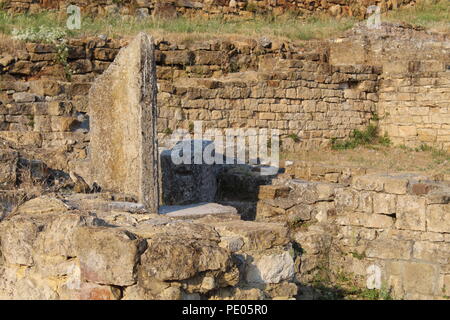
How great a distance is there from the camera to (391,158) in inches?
455

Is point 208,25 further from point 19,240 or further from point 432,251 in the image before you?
point 19,240

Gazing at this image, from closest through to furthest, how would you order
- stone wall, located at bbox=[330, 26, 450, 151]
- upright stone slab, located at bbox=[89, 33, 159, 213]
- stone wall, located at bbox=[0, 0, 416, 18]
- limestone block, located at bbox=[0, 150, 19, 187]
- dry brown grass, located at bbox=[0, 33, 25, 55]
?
limestone block, located at bbox=[0, 150, 19, 187], upright stone slab, located at bbox=[89, 33, 159, 213], dry brown grass, located at bbox=[0, 33, 25, 55], stone wall, located at bbox=[330, 26, 450, 151], stone wall, located at bbox=[0, 0, 416, 18]

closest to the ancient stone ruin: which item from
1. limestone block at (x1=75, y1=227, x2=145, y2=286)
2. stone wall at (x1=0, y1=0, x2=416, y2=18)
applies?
limestone block at (x1=75, y1=227, x2=145, y2=286)

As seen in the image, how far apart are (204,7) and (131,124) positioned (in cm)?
1167

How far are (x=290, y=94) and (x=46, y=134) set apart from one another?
4.81m

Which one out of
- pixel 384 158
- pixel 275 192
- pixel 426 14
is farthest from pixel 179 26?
pixel 426 14

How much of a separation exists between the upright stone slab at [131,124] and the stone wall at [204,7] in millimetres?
9454

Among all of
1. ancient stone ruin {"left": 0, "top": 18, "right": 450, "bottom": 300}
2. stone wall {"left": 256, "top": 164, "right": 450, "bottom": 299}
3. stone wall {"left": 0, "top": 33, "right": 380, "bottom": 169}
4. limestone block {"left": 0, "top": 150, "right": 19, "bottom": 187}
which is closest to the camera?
ancient stone ruin {"left": 0, "top": 18, "right": 450, "bottom": 300}

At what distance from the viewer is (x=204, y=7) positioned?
1681cm

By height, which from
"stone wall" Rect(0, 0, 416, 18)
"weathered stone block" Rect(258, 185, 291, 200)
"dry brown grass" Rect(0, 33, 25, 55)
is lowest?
"weathered stone block" Rect(258, 185, 291, 200)

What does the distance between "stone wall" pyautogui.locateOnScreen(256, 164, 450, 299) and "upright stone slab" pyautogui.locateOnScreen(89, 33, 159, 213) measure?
192 cm

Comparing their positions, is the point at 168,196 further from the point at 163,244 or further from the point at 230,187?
the point at 163,244

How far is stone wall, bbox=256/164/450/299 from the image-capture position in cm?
626

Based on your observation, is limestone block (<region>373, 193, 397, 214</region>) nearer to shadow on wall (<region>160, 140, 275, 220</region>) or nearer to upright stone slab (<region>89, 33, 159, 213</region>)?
shadow on wall (<region>160, 140, 275, 220</region>)
